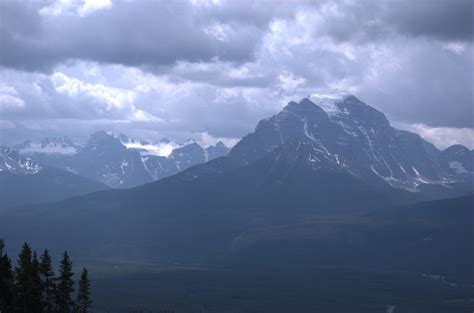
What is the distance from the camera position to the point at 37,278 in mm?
128875

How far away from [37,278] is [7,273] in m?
5.69

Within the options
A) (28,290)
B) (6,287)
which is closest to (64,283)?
(6,287)

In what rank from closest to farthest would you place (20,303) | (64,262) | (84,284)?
(20,303) → (64,262) → (84,284)

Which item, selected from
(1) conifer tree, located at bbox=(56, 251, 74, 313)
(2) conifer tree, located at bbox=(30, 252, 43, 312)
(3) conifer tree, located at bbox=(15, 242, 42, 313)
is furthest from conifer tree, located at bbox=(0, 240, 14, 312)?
(1) conifer tree, located at bbox=(56, 251, 74, 313)

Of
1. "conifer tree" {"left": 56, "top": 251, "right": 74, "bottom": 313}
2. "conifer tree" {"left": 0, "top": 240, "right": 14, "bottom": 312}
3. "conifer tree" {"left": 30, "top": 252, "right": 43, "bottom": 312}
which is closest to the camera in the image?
"conifer tree" {"left": 30, "top": 252, "right": 43, "bottom": 312}

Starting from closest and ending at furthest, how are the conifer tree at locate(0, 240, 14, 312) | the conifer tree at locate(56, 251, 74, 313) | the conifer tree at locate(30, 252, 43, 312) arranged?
the conifer tree at locate(30, 252, 43, 312)
the conifer tree at locate(0, 240, 14, 312)
the conifer tree at locate(56, 251, 74, 313)

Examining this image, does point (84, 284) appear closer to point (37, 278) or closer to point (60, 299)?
point (60, 299)

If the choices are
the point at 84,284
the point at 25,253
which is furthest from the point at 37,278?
the point at 84,284

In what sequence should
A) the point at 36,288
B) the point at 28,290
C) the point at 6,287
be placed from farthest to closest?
the point at 6,287, the point at 36,288, the point at 28,290

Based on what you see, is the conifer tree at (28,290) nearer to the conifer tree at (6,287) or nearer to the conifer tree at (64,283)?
the conifer tree at (6,287)

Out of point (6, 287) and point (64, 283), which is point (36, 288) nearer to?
point (6, 287)

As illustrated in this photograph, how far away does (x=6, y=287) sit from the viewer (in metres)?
131

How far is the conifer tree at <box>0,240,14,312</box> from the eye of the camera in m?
127

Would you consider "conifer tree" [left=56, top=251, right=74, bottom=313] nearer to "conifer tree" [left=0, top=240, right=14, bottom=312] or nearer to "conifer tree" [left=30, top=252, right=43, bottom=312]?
"conifer tree" [left=30, top=252, right=43, bottom=312]
